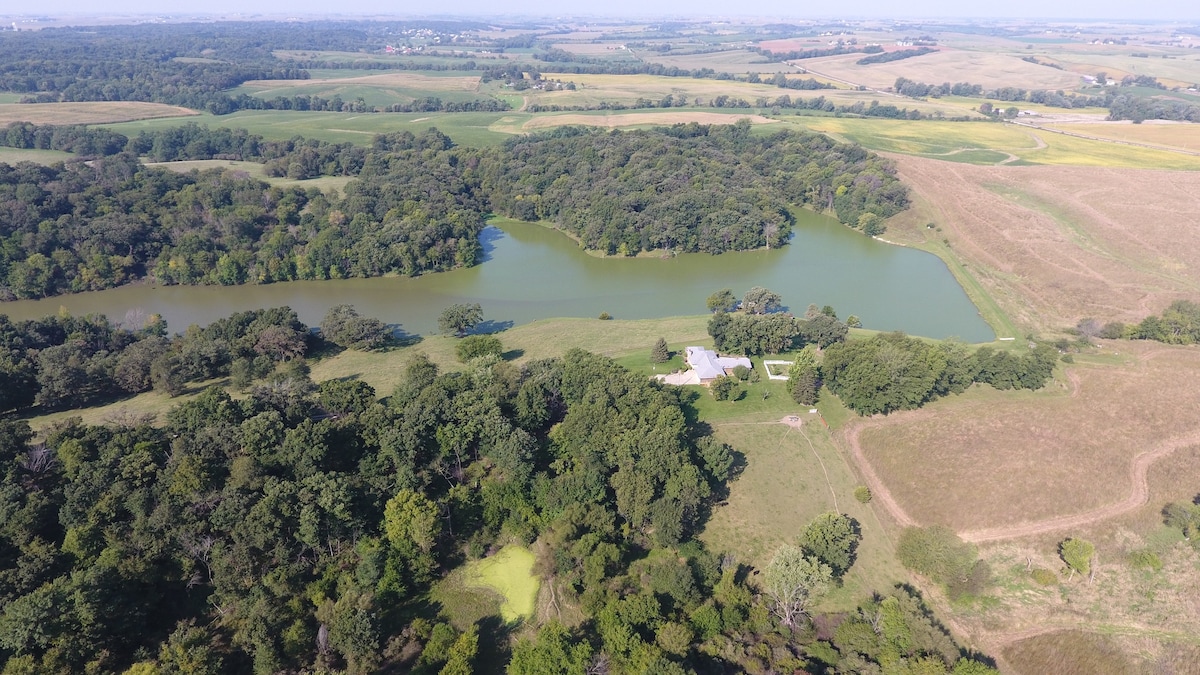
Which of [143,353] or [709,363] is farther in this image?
[709,363]

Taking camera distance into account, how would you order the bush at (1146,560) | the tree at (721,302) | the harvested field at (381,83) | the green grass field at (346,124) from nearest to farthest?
the bush at (1146,560), the tree at (721,302), the green grass field at (346,124), the harvested field at (381,83)

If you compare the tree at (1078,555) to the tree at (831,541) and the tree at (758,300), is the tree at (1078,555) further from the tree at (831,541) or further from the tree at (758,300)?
the tree at (758,300)

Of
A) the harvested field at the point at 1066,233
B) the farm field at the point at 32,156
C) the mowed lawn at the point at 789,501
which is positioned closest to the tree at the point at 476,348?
the mowed lawn at the point at 789,501

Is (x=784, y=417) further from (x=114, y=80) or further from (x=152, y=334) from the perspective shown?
(x=114, y=80)

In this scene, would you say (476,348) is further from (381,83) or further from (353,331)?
(381,83)

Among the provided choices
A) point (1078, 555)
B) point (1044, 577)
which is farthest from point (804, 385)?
point (1078, 555)

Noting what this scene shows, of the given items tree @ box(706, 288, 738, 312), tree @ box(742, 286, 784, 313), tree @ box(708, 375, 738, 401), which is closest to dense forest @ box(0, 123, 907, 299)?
tree @ box(706, 288, 738, 312)

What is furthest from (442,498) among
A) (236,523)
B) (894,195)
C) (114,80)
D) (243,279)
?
(114,80)
